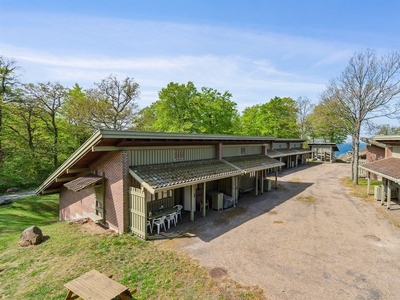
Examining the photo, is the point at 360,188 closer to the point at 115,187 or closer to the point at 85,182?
the point at 115,187

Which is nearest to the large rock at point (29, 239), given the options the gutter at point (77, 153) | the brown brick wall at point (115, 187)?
the brown brick wall at point (115, 187)

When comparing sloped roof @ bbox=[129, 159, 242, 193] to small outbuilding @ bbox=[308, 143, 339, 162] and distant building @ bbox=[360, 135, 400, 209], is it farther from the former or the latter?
small outbuilding @ bbox=[308, 143, 339, 162]

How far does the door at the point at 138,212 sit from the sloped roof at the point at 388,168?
41.8 ft

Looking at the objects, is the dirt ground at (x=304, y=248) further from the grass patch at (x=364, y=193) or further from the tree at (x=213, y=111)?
the tree at (x=213, y=111)

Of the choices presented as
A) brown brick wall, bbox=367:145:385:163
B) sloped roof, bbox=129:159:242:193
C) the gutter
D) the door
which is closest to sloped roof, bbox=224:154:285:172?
sloped roof, bbox=129:159:242:193

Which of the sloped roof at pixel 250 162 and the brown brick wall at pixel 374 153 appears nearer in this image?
the sloped roof at pixel 250 162

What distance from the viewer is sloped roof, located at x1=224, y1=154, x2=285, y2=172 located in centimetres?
1526

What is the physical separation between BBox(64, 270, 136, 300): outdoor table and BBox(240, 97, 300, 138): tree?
112ft

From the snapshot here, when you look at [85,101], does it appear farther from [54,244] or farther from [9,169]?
[54,244]

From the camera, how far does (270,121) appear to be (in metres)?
37.4

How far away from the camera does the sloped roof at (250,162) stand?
50.1 feet

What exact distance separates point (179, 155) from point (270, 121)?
28775 millimetres

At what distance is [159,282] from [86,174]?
7.37m

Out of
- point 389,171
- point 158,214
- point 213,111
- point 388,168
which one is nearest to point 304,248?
point 158,214
